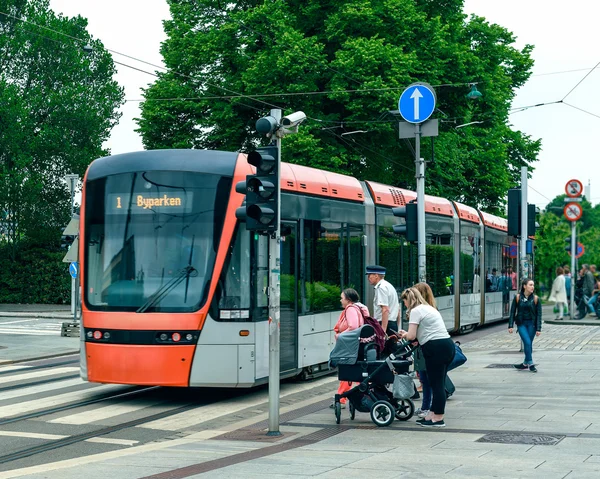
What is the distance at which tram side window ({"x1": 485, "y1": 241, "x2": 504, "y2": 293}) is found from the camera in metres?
28.4

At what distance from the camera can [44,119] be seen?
142ft

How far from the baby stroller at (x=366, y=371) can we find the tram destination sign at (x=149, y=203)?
9.26 ft

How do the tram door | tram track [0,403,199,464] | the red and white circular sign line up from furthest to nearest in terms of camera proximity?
the red and white circular sign, the tram door, tram track [0,403,199,464]

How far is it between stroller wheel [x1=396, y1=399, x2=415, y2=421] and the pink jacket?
0.99m

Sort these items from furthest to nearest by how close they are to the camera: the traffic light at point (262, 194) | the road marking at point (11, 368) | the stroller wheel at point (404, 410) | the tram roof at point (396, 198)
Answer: the tram roof at point (396, 198) → the road marking at point (11, 368) → the stroller wheel at point (404, 410) → the traffic light at point (262, 194)

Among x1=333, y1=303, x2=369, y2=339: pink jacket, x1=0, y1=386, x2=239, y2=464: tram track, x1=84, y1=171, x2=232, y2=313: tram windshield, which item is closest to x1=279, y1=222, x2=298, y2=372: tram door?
x1=0, y1=386, x2=239, y2=464: tram track

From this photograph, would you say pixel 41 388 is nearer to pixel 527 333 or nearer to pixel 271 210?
pixel 271 210

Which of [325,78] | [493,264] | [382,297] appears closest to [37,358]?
[382,297]

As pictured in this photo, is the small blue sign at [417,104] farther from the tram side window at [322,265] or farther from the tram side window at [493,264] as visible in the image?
the tram side window at [493,264]

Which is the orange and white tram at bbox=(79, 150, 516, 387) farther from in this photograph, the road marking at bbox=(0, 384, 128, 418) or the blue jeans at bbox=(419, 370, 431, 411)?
the blue jeans at bbox=(419, 370, 431, 411)

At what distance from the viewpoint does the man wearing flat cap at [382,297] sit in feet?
43.1

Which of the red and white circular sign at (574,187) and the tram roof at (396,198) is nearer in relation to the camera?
the tram roof at (396,198)

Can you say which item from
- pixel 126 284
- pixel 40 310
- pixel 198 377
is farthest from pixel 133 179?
pixel 40 310

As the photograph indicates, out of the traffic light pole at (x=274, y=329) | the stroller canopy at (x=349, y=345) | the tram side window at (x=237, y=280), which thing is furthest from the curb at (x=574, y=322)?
the traffic light pole at (x=274, y=329)
